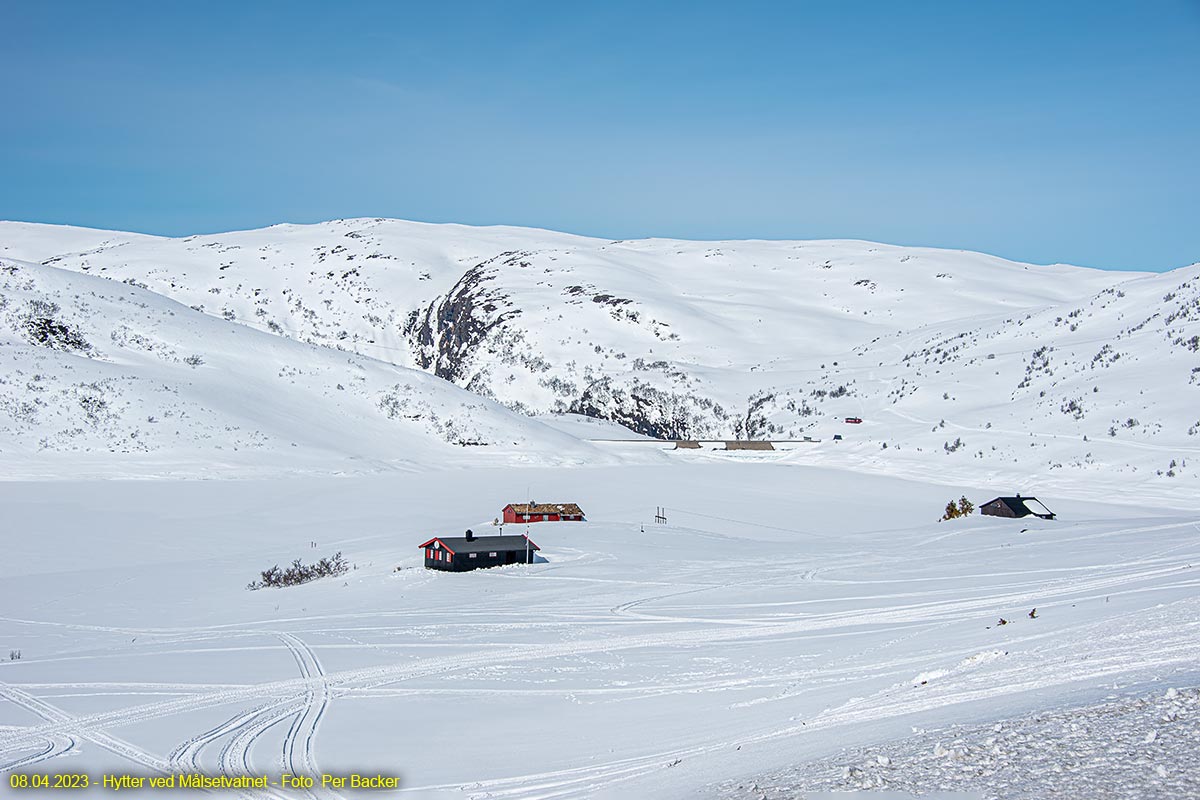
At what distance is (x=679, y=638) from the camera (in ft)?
66.6

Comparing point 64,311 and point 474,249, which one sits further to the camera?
point 474,249

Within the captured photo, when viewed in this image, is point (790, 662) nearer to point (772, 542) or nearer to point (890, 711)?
point (890, 711)

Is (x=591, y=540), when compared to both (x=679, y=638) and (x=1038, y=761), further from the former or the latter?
(x=1038, y=761)

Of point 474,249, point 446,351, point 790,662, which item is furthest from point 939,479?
point 474,249

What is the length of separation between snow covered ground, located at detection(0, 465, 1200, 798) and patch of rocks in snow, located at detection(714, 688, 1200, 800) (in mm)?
781

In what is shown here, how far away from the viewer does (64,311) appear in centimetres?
6581

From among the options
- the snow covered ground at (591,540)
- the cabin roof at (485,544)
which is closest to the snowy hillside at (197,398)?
the snow covered ground at (591,540)

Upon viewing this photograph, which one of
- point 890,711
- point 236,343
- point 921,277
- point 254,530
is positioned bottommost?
point 254,530

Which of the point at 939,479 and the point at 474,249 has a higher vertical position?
the point at 474,249

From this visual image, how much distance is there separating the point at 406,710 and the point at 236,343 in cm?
6275

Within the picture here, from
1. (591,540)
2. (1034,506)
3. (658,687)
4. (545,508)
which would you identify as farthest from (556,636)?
(1034,506)

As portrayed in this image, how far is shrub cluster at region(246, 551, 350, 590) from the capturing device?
3139 cm

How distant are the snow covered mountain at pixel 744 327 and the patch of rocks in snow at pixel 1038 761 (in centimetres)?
4327

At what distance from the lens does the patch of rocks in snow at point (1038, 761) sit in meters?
7.23
